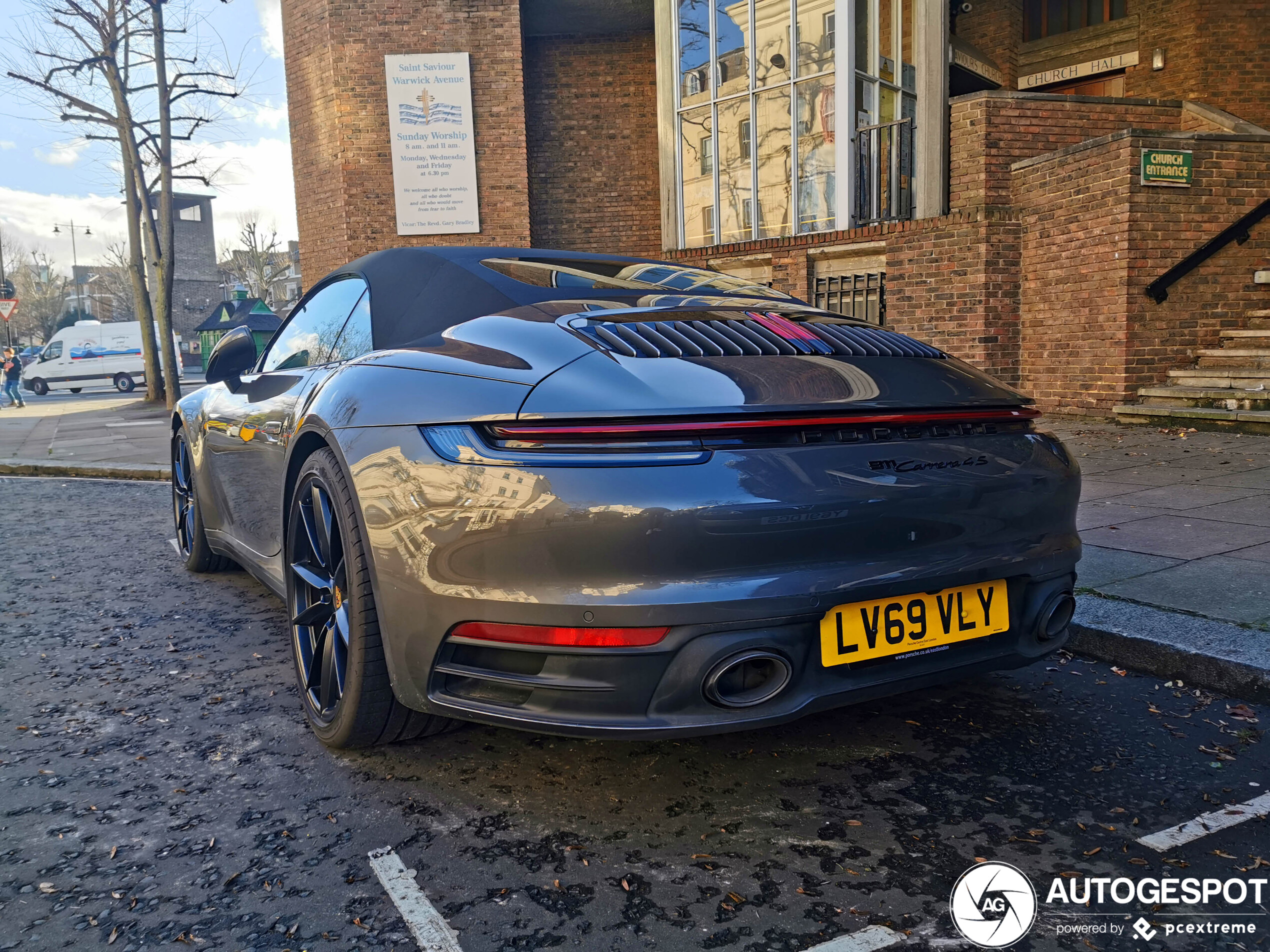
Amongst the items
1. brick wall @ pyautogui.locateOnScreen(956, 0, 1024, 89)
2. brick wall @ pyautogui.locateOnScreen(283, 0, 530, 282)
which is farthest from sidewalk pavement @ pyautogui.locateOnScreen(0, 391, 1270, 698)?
brick wall @ pyautogui.locateOnScreen(956, 0, 1024, 89)

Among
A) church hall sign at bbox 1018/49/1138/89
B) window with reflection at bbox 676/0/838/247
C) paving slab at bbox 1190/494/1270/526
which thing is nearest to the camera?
paving slab at bbox 1190/494/1270/526

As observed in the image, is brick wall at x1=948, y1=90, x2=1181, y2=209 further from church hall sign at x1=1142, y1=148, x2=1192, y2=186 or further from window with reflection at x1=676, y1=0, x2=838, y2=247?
window with reflection at x1=676, y1=0, x2=838, y2=247

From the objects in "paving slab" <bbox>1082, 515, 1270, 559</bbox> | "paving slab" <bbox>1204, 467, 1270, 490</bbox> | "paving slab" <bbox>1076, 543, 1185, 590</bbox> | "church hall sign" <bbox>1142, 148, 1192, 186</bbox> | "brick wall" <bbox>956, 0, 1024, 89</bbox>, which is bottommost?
"paving slab" <bbox>1076, 543, 1185, 590</bbox>

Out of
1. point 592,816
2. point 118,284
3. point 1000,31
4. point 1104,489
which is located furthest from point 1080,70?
point 118,284

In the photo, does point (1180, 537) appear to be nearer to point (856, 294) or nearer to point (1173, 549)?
point (1173, 549)

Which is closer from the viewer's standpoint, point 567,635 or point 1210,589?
point 567,635

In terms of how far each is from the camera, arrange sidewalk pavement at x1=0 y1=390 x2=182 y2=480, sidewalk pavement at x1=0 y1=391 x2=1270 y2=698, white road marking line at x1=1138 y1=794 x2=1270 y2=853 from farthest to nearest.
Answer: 1. sidewalk pavement at x1=0 y1=390 x2=182 y2=480
2. sidewalk pavement at x1=0 y1=391 x2=1270 y2=698
3. white road marking line at x1=1138 y1=794 x2=1270 y2=853

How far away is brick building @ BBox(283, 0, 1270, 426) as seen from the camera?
952 cm

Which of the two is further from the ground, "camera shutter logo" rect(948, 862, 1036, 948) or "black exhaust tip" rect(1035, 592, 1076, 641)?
"black exhaust tip" rect(1035, 592, 1076, 641)

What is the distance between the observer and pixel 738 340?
2402 millimetres

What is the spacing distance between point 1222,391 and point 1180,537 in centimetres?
492

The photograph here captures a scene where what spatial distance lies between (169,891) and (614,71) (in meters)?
16.3

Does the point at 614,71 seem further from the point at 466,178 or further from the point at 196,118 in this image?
the point at 196,118

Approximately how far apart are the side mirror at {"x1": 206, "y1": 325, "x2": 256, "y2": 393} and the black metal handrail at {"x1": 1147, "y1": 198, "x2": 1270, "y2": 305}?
8667 millimetres
